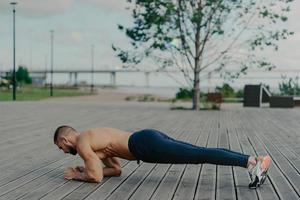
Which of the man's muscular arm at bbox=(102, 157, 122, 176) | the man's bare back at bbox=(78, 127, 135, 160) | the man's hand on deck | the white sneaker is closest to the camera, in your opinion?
the white sneaker

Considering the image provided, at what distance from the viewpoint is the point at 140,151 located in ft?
18.0

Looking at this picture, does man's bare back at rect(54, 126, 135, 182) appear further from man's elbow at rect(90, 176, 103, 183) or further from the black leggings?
the black leggings

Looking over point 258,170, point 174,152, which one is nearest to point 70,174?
point 174,152

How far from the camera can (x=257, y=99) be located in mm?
26906

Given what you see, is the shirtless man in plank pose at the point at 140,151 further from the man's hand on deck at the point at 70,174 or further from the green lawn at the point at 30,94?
the green lawn at the point at 30,94

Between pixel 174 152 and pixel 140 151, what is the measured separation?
1.16 feet

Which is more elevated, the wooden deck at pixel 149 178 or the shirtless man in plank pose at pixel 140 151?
the shirtless man in plank pose at pixel 140 151

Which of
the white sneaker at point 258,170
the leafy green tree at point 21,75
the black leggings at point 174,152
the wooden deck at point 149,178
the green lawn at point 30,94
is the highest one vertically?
the leafy green tree at point 21,75

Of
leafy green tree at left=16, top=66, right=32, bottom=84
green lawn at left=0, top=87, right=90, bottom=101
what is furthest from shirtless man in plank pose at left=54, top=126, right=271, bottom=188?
leafy green tree at left=16, top=66, right=32, bottom=84

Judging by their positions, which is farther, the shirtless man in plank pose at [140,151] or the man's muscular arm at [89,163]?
the man's muscular arm at [89,163]

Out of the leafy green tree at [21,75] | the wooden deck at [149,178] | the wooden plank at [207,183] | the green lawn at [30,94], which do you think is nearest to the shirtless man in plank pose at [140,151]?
the wooden deck at [149,178]

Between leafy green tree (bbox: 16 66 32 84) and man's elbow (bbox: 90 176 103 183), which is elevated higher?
leafy green tree (bbox: 16 66 32 84)

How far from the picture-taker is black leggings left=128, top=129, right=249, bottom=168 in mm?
5297

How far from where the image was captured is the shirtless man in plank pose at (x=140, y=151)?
5.30 meters
